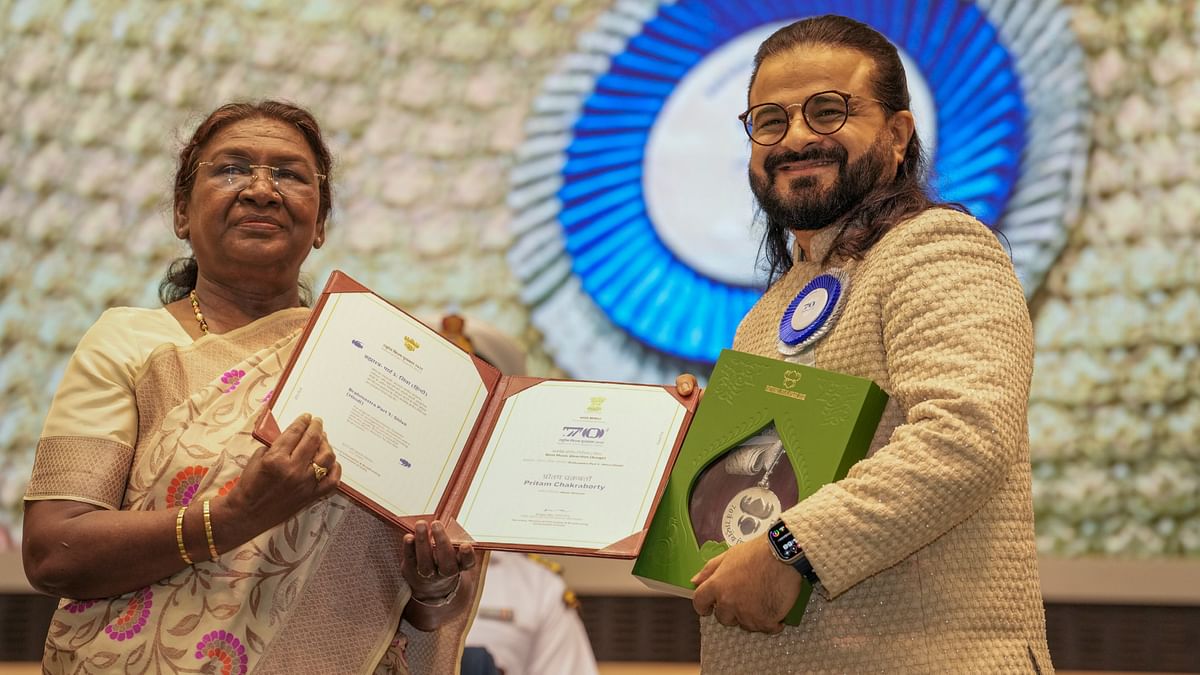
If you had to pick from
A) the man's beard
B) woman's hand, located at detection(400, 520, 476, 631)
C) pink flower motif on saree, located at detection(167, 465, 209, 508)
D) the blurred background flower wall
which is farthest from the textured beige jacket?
the blurred background flower wall

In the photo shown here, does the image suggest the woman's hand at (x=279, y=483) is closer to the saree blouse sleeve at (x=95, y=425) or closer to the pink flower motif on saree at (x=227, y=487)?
the pink flower motif on saree at (x=227, y=487)

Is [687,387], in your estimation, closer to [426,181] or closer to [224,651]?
[224,651]

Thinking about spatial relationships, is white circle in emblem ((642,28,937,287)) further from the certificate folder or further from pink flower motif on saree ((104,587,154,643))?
pink flower motif on saree ((104,587,154,643))

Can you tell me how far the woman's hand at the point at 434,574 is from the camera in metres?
1.78

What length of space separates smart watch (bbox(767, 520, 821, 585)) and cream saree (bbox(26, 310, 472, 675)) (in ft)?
2.28

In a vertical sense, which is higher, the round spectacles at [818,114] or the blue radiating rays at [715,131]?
the blue radiating rays at [715,131]

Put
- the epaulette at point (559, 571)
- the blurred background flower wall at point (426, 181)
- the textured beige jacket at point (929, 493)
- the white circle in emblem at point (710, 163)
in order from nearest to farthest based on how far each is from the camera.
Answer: the textured beige jacket at point (929, 493)
the epaulette at point (559, 571)
the blurred background flower wall at point (426, 181)
the white circle in emblem at point (710, 163)

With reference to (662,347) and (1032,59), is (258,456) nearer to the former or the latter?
(662,347)

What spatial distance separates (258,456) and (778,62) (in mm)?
920

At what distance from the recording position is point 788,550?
1496mm

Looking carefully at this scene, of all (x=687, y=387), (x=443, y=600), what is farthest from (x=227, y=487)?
(x=687, y=387)

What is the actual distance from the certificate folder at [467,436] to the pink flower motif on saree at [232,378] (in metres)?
0.16

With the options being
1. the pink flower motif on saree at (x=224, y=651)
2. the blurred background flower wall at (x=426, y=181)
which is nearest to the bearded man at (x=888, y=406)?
the pink flower motif on saree at (x=224, y=651)

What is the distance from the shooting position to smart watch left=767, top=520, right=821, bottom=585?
4.90 feet
